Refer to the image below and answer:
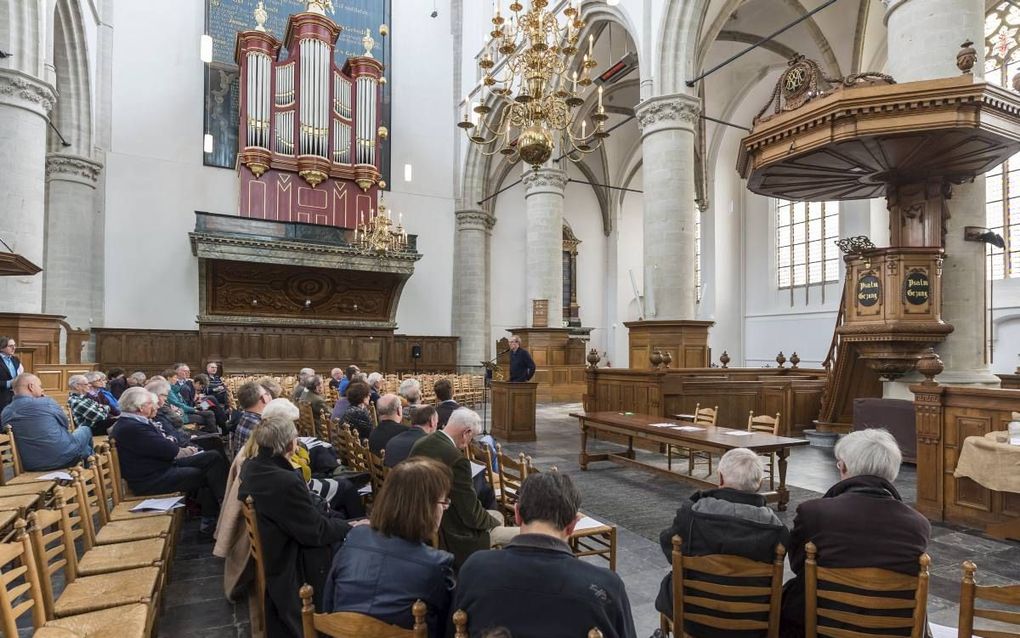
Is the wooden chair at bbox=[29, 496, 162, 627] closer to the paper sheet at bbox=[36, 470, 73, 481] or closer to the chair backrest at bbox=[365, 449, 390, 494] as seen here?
the chair backrest at bbox=[365, 449, 390, 494]

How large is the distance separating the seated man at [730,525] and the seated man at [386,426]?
7.05ft

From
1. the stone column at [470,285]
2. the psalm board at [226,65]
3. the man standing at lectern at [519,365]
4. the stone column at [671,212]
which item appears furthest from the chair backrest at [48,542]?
the stone column at [470,285]

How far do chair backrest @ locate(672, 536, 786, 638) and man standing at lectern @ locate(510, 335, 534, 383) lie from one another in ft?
20.2

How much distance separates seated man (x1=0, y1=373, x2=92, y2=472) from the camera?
13.7 feet

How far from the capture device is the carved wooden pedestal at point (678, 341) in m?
9.49

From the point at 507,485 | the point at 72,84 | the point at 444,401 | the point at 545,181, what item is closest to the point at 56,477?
the point at 444,401

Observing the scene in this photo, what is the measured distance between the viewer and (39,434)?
4.22 meters

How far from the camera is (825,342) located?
49.0 feet

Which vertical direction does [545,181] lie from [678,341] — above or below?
above

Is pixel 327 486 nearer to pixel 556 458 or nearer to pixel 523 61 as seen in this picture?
pixel 556 458

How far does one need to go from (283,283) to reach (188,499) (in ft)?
35.4

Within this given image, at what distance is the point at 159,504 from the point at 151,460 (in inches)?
23.1

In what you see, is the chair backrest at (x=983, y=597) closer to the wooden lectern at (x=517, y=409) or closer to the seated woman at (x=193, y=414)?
the seated woman at (x=193, y=414)

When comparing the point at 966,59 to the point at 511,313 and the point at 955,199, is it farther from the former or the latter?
the point at 511,313
